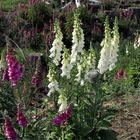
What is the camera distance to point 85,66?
19.9 ft

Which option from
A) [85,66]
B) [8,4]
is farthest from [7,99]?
[8,4]

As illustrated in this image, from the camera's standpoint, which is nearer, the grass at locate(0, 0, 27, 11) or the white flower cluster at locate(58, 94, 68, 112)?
the white flower cluster at locate(58, 94, 68, 112)

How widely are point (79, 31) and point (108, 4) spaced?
1045cm

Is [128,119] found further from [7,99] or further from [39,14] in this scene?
[39,14]

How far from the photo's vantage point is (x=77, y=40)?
6.08 meters

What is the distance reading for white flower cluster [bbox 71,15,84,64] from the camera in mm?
6012

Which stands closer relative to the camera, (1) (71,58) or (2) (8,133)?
(2) (8,133)

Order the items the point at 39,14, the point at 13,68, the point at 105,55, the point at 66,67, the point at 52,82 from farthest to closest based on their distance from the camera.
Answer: the point at 39,14
the point at 105,55
the point at 66,67
the point at 52,82
the point at 13,68

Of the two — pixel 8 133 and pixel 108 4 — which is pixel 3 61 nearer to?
pixel 8 133

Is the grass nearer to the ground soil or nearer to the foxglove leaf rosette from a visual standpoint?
the ground soil

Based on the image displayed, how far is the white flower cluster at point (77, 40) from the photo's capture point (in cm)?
601

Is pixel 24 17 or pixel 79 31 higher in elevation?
pixel 79 31

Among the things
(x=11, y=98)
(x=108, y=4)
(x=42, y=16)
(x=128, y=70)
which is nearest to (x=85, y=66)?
(x=11, y=98)

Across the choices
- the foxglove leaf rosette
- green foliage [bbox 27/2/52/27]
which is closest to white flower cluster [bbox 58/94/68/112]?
the foxglove leaf rosette
